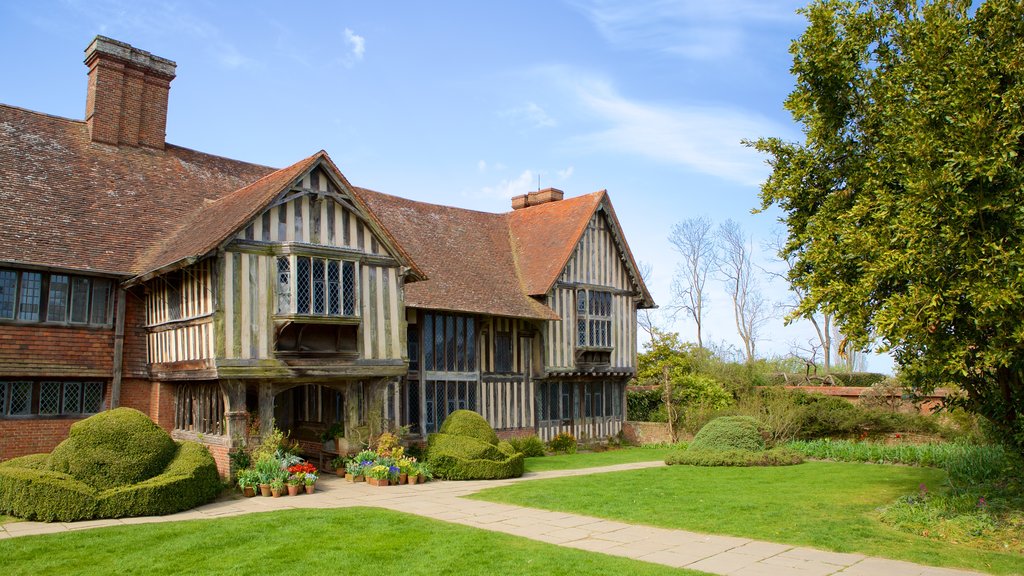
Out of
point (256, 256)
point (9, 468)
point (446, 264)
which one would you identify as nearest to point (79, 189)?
point (256, 256)

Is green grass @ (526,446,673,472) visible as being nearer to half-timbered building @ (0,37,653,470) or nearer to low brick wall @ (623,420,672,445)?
low brick wall @ (623,420,672,445)

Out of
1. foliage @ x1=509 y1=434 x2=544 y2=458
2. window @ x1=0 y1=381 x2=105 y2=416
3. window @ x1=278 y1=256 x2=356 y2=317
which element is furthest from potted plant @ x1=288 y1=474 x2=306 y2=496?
foliage @ x1=509 y1=434 x2=544 y2=458

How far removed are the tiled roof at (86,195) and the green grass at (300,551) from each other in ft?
24.8

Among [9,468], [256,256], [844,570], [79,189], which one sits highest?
[79,189]

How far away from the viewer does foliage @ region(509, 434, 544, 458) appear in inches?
884

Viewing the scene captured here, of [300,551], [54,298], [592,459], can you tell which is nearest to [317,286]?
[54,298]

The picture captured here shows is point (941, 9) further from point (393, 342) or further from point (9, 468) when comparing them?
point (9, 468)

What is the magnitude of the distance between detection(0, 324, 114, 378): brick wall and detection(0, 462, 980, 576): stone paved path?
502cm

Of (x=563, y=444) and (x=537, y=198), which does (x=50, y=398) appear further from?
(x=537, y=198)

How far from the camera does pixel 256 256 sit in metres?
15.1

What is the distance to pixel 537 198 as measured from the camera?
29438 mm

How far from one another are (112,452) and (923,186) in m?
12.8

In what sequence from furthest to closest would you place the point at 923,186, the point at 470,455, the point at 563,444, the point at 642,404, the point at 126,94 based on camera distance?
the point at 642,404 → the point at 563,444 → the point at 126,94 → the point at 470,455 → the point at 923,186

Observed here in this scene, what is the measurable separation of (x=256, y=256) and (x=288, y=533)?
6.60 meters
